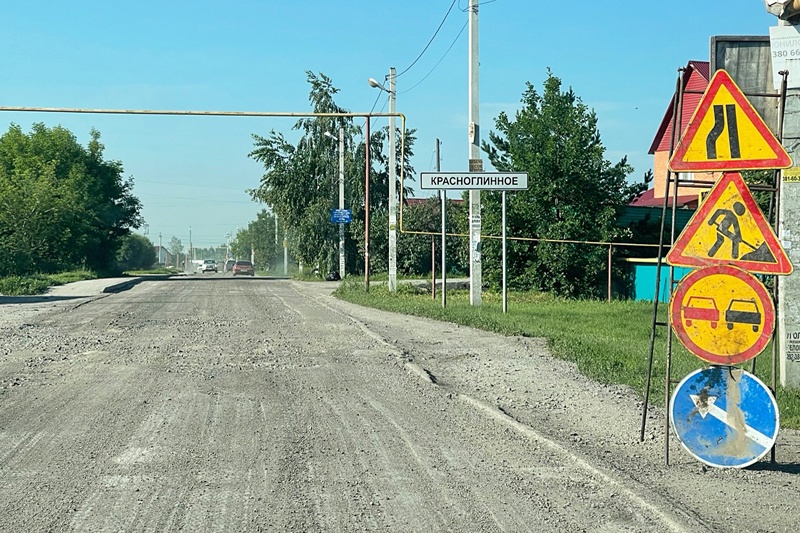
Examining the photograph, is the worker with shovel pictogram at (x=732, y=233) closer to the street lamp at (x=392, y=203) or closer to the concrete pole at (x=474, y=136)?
the concrete pole at (x=474, y=136)

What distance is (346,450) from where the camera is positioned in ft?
22.7

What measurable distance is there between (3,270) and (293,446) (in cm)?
4313

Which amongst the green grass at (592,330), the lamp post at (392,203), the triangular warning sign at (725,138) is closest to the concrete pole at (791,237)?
the green grass at (592,330)

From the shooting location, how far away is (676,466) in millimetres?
6492

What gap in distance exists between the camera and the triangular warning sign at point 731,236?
6.20 metres

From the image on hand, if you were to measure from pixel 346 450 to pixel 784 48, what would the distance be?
5255 millimetres

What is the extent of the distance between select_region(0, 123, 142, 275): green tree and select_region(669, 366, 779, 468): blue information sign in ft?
147

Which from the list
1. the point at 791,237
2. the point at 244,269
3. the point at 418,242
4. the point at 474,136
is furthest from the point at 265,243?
the point at 791,237

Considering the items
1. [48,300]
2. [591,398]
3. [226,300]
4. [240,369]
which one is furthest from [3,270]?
[591,398]

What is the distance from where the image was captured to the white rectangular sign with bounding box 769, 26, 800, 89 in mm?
8328

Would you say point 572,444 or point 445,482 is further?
point 572,444

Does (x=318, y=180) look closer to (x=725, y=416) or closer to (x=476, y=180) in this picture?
(x=476, y=180)

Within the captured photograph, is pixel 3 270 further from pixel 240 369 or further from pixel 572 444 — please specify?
pixel 572 444

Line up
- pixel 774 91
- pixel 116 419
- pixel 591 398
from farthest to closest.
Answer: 1. pixel 591 398
2. pixel 774 91
3. pixel 116 419
